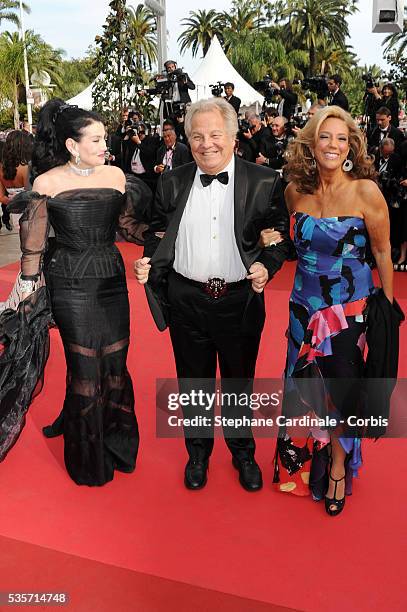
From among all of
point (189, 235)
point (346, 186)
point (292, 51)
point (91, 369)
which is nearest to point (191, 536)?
point (91, 369)

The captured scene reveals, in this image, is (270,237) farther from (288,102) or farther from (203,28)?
(203,28)

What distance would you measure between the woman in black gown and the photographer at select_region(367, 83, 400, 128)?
7237 millimetres

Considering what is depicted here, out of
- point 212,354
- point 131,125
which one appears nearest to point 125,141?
point 131,125

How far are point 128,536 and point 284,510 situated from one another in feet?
2.36

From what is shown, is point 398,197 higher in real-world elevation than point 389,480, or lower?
higher

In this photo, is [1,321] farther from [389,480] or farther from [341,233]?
[389,480]

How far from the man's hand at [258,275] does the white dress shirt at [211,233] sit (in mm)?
152

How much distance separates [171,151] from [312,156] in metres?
6.25

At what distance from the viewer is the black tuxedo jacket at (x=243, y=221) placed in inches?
101

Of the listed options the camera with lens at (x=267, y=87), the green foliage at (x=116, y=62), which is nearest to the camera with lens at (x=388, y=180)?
the camera with lens at (x=267, y=87)

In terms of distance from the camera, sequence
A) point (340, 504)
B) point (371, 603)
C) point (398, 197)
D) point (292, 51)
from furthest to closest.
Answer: point (292, 51)
point (398, 197)
point (340, 504)
point (371, 603)

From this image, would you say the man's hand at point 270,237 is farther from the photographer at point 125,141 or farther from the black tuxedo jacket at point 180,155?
the photographer at point 125,141

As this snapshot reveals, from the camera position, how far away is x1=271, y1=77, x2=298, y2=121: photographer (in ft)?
30.7

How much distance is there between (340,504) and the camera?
2.72m
